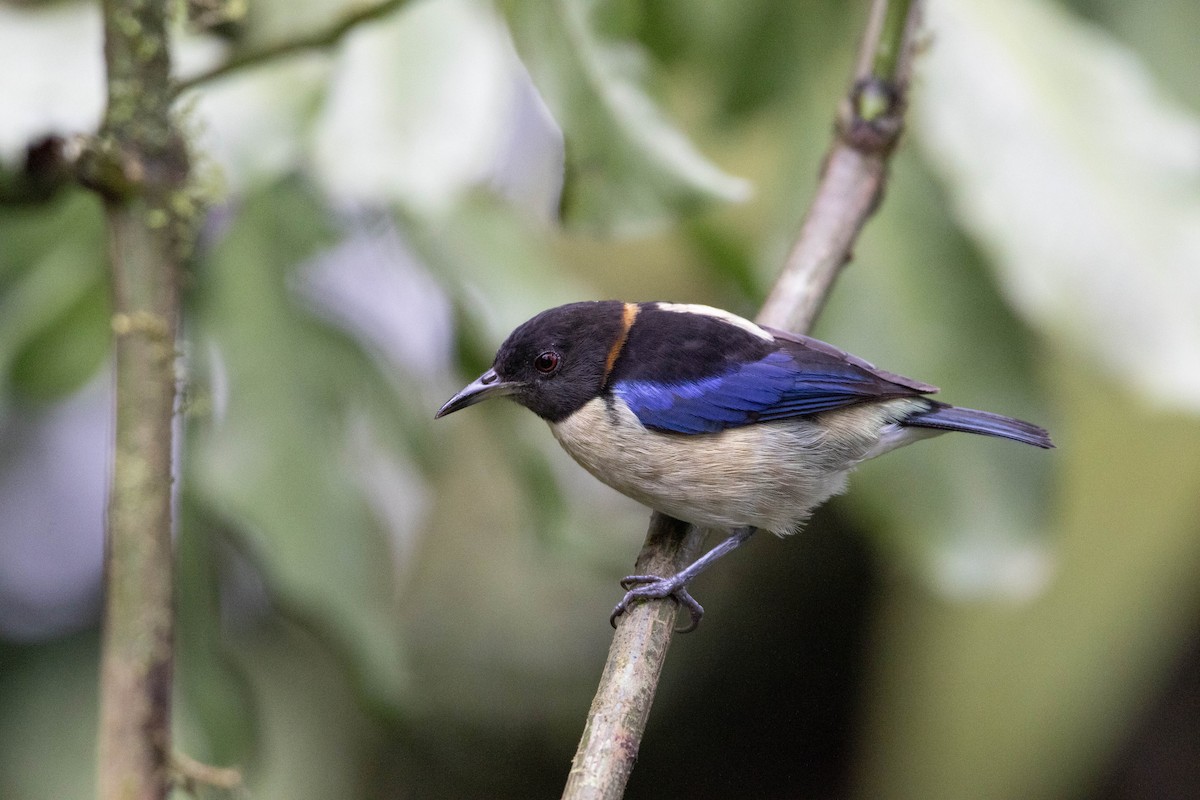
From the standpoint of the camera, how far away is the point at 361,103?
8.28ft

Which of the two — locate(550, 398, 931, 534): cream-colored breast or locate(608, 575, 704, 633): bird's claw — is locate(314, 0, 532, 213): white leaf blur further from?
locate(608, 575, 704, 633): bird's claw

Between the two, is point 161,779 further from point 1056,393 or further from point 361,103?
point 1056,393

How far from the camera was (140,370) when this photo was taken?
156 cm

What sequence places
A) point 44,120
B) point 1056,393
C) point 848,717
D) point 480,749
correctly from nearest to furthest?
point 44,120, point 1056,393, point 848,717, point 480,749

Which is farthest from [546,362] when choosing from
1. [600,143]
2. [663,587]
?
[663,587]

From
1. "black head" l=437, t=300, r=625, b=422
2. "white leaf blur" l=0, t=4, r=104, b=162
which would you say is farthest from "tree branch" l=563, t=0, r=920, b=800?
"white leaf blur" l=0, t=4, r=104, b=162

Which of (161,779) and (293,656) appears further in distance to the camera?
(293,656)

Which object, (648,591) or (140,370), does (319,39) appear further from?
(648,591)

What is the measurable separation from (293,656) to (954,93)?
8.36 ft

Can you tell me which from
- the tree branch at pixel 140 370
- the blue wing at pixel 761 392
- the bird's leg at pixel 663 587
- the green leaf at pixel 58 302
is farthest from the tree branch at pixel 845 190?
the green leaf at pixel 58 302

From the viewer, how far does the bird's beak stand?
2230mm

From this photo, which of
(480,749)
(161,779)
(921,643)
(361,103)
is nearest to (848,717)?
(921,643)

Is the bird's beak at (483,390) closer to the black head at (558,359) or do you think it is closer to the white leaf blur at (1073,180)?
the black head at (558,359)

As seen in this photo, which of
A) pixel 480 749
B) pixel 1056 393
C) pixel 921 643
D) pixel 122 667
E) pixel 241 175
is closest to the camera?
pixel 122 667
